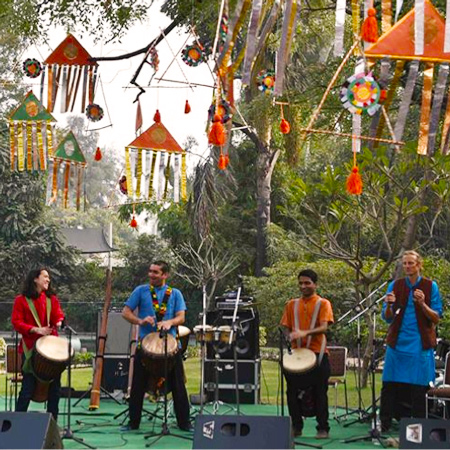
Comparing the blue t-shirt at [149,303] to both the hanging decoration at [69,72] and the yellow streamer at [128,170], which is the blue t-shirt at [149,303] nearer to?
the yellow streamer at [128,170]

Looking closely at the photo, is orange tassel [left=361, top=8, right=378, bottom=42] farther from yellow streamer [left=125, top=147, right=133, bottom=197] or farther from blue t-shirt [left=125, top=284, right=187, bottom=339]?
yellow streamer [left=125, top=147, right=133, bottom=197]

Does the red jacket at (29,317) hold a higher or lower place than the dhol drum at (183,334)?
higher

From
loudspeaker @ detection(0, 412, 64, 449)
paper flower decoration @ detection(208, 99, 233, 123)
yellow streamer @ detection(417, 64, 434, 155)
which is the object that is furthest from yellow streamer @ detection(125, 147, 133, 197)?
loudspeaker @ detection(0, 412, 64, 449)

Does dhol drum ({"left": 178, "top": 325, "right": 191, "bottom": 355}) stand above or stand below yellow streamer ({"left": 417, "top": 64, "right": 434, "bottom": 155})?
below

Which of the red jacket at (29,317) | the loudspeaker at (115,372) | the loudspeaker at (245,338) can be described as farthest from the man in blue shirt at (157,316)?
the loudspeaker at (115,372)

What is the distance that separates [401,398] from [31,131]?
19.1 ft

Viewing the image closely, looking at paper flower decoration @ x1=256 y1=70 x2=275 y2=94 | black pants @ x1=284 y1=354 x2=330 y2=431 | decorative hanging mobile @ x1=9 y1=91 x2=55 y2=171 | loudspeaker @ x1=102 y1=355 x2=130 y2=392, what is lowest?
loudspeaker @ x1=102 y1=355 x2=130 y2=392

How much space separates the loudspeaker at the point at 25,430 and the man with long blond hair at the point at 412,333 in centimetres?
376

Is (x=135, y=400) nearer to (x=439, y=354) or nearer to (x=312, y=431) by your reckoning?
(x=312, y=431)

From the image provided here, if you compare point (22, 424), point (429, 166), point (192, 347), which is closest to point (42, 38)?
point (429, 166)

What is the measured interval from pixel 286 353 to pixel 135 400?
5.18 feet

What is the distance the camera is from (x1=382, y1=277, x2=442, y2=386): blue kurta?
9977 millimetres

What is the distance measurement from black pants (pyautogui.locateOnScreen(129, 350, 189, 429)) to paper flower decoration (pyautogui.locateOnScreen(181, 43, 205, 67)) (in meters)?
3.22

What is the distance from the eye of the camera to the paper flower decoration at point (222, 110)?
32.3ft
